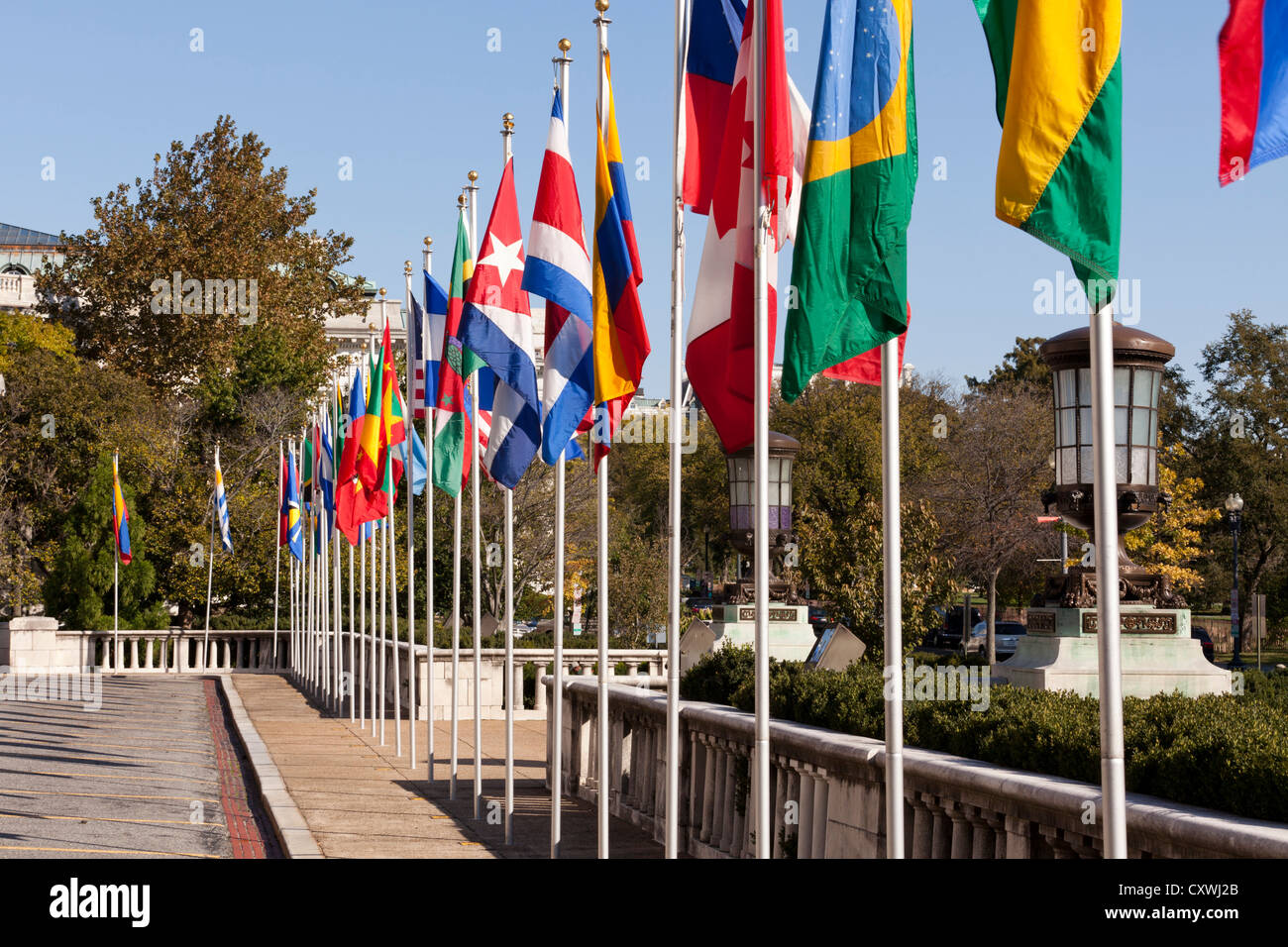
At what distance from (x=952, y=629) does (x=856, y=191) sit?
210 ft

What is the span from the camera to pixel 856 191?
26.0 ft

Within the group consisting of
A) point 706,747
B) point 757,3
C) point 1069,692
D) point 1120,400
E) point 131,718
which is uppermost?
point 757,3

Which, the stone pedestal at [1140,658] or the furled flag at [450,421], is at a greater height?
the furled flag at [450,421]

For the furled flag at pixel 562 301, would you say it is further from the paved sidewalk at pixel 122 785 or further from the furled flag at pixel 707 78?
the paved sidewalk at pixel 122 785

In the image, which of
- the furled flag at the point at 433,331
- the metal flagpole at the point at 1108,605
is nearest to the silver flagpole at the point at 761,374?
the metal flagpole at the point at 1108,605

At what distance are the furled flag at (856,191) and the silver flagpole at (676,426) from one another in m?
1.96

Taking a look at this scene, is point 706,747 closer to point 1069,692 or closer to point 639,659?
point 1069,692

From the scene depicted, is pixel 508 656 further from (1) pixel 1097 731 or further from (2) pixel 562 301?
(1) pixel 1097 731

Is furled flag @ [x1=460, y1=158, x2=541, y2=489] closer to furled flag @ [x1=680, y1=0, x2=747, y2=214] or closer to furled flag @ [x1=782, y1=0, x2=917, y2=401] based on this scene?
furled flag @ [x1=680, y1=0, x2=747, y2=214]

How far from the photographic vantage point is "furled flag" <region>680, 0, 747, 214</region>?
10.1 meters

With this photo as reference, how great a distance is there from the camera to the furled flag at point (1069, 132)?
250 inches

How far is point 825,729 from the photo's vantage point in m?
10.1
